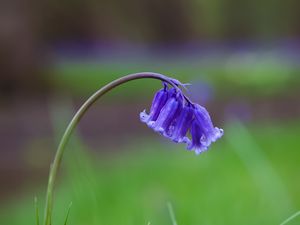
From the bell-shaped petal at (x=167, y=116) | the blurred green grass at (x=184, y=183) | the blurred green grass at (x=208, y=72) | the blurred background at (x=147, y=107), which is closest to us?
the bell-shaped petal at (x=167, y=116)

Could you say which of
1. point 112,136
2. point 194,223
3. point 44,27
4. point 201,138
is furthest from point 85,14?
point 201,138

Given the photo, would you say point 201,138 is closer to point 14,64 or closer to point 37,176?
point 37,176

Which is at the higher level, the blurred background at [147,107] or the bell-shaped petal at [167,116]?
the blurred background at [147,107]

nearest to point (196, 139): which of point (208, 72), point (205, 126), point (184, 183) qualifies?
point (205, 126)

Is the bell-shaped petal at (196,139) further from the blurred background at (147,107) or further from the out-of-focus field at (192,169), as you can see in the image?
the blurred background at (147,107)

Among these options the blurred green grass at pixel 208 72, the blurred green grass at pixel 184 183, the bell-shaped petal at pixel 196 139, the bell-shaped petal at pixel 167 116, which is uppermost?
the blurred green grass at pixel 208 72

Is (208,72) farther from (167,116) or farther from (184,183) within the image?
(167,116)

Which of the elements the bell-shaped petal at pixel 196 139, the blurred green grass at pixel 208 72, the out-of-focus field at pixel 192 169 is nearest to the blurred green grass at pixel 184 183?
the out-of-focus field at pixel 192 169
